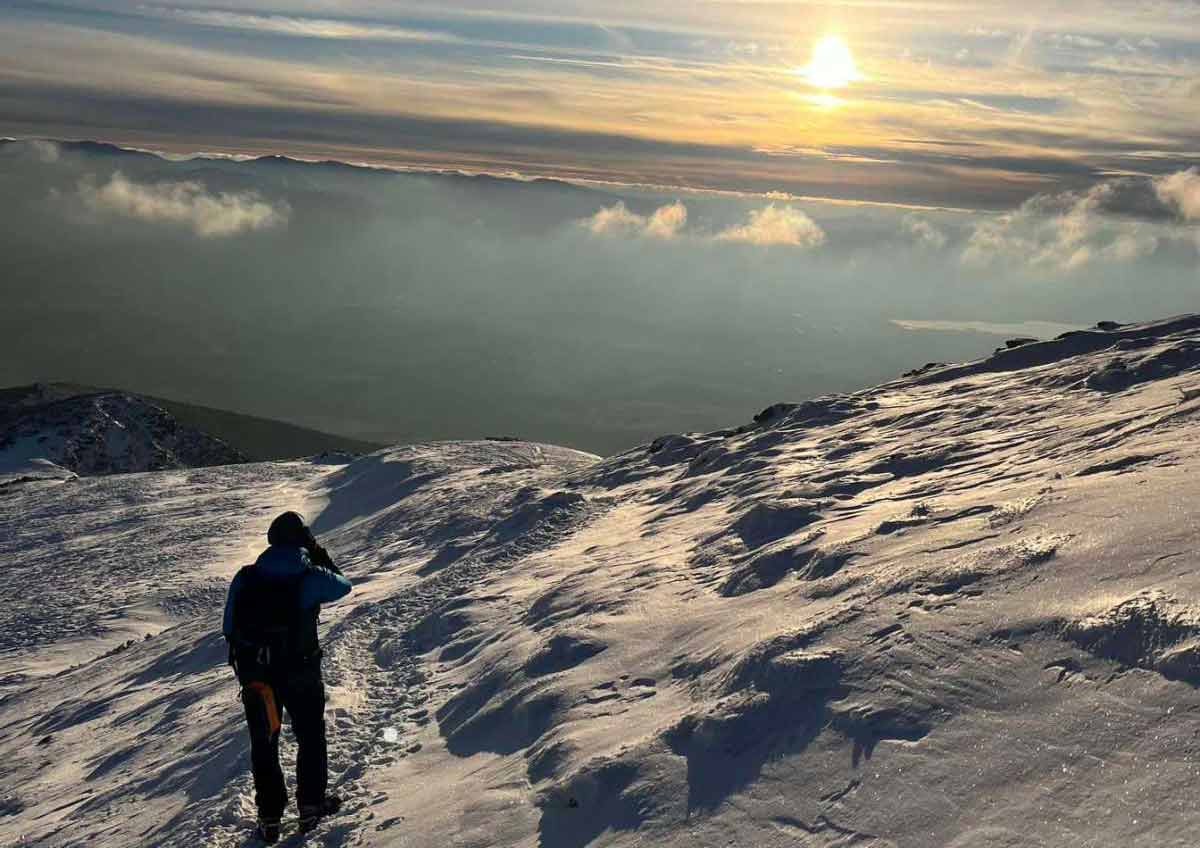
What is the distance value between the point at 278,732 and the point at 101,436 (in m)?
77.6

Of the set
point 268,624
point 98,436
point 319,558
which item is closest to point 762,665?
point 319,558

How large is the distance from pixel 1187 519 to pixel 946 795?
4.15 meters

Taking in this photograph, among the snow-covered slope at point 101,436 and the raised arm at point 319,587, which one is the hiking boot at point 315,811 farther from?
the snow-covered slope at point 101,436

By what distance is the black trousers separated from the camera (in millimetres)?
7691

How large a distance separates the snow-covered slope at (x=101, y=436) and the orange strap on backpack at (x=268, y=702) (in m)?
66.1

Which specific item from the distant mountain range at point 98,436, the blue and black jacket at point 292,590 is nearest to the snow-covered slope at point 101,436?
the distant mountain range at point 98,436

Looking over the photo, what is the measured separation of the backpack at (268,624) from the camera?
25.2ft

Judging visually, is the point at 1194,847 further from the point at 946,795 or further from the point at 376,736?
the point at 376,736

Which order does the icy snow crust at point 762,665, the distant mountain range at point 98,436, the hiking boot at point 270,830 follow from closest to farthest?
the icy snow crust at point 762,665 → the hiking boot at point 270,830 → the distant mountain range at point 98,436

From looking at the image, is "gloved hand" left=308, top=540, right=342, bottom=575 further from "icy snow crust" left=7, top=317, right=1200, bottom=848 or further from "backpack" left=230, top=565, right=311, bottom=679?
"icy snow crust" left=7, top=317, right=1200, bottom=848

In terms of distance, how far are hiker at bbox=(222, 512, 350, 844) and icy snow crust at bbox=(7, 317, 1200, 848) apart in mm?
426

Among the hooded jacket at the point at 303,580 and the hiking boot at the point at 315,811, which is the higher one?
the hooded jacket at the point at 303,580

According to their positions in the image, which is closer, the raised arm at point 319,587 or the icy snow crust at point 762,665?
the icy snow crust at point 762,665

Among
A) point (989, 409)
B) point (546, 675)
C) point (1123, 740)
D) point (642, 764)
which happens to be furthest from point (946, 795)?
point (989, 409)
